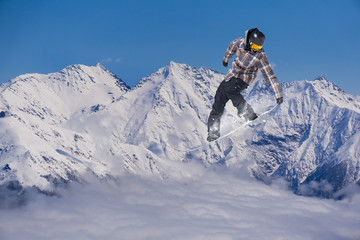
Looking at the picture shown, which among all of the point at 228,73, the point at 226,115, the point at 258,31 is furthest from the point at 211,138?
the point at 258,31

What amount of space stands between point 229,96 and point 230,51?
1.82 metres

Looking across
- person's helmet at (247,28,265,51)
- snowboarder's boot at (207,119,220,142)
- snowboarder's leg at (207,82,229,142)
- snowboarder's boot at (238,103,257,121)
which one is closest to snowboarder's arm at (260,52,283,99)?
person's helmet at (247,28,265,51)

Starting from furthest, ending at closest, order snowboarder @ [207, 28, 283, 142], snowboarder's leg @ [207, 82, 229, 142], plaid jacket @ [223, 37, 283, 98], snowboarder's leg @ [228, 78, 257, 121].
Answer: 1. snowboarder's leg @ [207, 82, 229, 142]
2. snowboarder's leg @ [228, 78, 257, 121]
3. plaid jacket @ [223, 37, 283, 98]
4. snowboarder @ [207, 28, 283, 142]

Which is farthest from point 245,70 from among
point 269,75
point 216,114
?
point 216,114

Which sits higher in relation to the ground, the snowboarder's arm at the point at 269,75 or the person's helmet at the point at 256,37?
the person's helmet at the point at 256,37

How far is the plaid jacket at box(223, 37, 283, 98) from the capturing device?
12.4 meters

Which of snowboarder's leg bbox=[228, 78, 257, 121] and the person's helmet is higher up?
the person's helmet

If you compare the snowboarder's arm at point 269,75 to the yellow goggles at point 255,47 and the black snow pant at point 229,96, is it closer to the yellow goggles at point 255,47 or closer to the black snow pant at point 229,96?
the yellow goggles at point 255,47

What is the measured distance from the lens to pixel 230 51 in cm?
1310

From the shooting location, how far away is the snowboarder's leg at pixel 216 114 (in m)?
14.1

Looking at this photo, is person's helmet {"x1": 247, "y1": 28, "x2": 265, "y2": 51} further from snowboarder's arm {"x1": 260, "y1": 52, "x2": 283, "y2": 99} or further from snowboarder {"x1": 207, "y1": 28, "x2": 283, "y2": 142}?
snowboarder's arm {"x1": 260, "y1": 52, "x2": 283, "y2": 99}

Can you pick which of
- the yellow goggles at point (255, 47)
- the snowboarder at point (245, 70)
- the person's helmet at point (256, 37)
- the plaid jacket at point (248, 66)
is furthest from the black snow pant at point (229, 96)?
the person's helmet at point (256, 37)

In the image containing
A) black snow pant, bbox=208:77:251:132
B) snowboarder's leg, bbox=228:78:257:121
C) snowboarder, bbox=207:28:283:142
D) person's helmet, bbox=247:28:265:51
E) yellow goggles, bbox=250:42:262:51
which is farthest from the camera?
snowboarder's leg, bbox=228:78:257:121

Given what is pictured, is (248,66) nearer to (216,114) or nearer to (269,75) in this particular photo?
(269,75)
